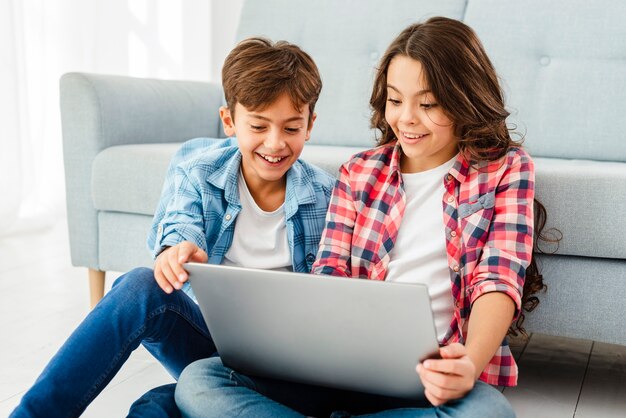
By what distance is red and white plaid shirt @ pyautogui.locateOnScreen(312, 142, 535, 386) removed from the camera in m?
1.10

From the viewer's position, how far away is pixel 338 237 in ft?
4.11

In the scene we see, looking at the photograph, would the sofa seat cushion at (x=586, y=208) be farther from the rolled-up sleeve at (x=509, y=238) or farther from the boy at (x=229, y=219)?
the boy at (x=229, y=219)

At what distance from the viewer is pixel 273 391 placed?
111 centimetres

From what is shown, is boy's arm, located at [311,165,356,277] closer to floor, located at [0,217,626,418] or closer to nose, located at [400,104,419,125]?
nose, located at [400,104,419,125]

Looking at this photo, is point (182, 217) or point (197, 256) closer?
point (197, 256)

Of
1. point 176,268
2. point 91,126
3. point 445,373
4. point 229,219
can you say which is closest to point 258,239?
point 229,219

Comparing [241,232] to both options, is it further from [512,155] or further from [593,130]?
[593,130]

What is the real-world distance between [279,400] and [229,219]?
0.31m

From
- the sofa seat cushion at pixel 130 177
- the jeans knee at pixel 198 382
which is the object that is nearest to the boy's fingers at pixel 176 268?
the jeans knee at pixel 198 382

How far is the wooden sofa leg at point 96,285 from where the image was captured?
1834 millimetres

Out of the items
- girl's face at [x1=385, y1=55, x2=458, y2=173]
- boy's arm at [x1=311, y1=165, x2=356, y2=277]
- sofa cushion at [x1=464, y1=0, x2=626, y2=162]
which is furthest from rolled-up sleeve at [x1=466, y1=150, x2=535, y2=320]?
sofa cushion at [x1=464, y1=0, x2=626, y2=162]

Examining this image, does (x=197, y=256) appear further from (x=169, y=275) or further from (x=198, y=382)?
(x=198, y=382)

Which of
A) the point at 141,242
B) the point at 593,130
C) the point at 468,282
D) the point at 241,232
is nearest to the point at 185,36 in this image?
the point at 141,242

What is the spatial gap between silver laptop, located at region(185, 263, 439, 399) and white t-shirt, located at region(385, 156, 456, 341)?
21cm
